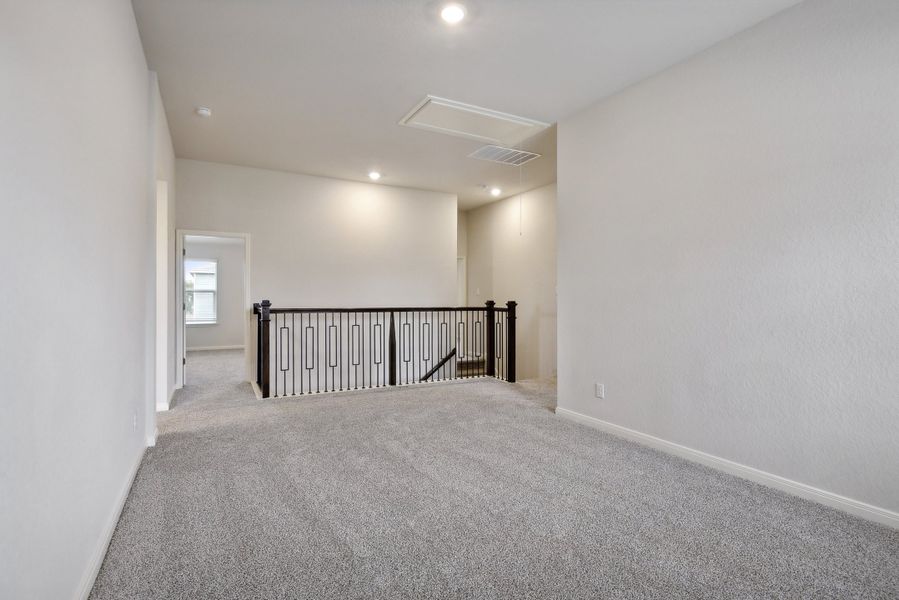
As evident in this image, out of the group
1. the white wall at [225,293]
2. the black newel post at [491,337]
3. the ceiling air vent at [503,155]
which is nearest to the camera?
the ceiling air vent at [503,155]

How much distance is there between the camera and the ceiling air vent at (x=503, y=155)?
203 inches

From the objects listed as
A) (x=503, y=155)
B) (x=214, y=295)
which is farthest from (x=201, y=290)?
(x=503, y=155)

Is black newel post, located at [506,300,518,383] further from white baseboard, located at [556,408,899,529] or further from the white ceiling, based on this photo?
the white ceiling

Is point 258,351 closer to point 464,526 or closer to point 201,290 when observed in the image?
point 464,526

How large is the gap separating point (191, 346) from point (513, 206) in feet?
25.0

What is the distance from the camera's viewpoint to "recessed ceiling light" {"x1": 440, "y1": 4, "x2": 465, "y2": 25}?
2.63 m

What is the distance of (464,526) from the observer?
214 centimetres

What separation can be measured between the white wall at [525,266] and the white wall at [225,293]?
18.9 ft

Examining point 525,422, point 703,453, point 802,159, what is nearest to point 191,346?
point 525,422

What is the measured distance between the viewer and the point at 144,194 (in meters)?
3.10

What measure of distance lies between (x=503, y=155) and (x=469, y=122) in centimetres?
98

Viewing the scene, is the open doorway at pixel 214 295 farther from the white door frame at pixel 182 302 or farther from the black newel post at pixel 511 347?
the black newel post at pixel 511 347

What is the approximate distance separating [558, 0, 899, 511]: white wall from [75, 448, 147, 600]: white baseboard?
3.26 m

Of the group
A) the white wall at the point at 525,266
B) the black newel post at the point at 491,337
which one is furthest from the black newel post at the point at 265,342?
the white wall at the point at 525,266
